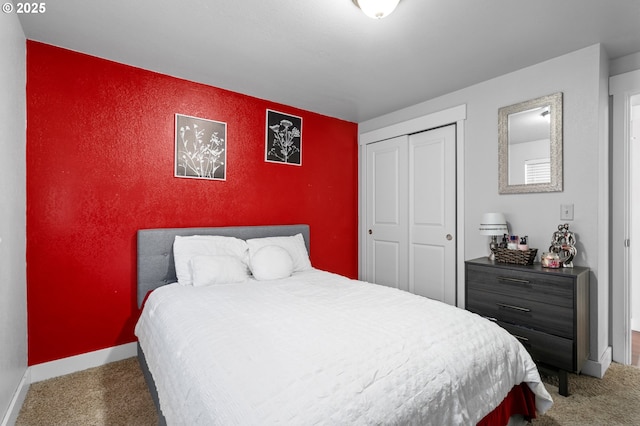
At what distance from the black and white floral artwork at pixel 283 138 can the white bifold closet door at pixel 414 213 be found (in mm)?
987

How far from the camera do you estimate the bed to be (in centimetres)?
99

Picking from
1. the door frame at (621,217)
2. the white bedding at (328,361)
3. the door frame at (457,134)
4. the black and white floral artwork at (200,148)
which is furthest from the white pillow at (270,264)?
the door frame at (621,217)

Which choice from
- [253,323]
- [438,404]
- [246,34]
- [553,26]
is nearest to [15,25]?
[246,34]

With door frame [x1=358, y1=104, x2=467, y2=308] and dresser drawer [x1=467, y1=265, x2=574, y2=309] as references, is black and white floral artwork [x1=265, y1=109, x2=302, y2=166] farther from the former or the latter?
dresser drawer [x1=467, y1=265, x2=574, y2=309]

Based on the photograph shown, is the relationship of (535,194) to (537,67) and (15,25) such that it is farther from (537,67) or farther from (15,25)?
(15,25)

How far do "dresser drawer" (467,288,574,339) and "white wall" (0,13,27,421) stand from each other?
2974 mm

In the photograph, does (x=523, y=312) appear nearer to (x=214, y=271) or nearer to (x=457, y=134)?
(x=457, y=134)

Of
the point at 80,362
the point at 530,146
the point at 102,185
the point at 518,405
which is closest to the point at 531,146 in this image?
the point at 530,146

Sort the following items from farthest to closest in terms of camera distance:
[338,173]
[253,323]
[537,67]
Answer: [338,173]
[537,67]
[253,323]

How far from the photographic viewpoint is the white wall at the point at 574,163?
226cm

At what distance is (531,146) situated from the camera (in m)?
2.58

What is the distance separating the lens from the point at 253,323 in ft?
4.99

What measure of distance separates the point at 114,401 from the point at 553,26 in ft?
12.0

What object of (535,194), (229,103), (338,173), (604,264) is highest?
(229,103)
